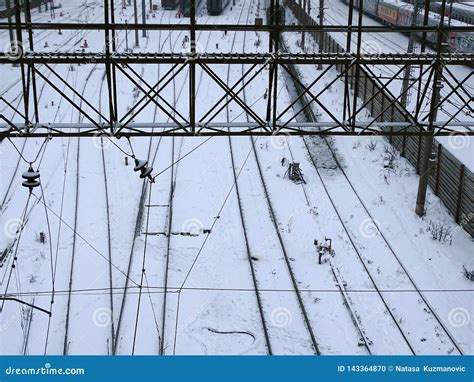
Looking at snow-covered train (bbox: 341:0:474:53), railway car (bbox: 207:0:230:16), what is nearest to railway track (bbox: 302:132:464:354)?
snow-covered train (bbox: 341:0:474:53)

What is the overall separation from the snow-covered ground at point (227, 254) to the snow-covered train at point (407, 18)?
9.07m

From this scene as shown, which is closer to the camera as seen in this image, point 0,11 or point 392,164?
point 392,164

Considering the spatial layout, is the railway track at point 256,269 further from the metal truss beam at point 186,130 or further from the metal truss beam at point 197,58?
the metal truss beam at point 197,58

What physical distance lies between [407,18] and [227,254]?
2495 cm

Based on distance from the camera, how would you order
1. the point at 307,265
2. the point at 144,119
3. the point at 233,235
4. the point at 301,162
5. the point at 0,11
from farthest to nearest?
the point at 0,11
the point at 144,119
the point at 301,162
the point at 233,235
the point at 307,265

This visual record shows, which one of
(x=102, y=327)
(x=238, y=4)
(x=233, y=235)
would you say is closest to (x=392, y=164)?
(x=233, y=235)

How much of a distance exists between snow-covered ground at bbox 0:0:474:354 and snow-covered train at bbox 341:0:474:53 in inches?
357

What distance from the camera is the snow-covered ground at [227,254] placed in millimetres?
12930

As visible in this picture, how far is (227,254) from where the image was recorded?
16.1m

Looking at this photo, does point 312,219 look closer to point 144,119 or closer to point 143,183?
point 143,183

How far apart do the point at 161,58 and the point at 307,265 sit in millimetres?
6413

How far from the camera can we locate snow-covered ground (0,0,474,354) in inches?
509

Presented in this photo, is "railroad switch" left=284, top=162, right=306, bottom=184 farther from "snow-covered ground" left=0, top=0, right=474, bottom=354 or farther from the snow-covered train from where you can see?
the snow-covered train

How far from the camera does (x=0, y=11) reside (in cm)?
4466
